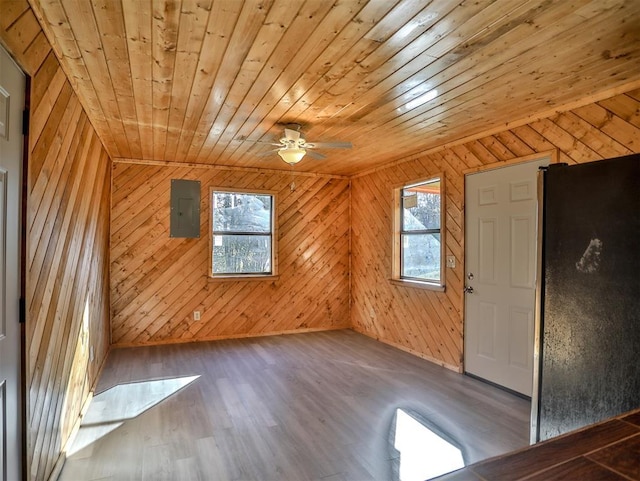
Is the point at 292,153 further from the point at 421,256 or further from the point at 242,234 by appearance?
the point at 242,234

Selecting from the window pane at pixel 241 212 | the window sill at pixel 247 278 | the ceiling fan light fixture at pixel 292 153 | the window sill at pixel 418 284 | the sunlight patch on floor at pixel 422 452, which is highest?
the ceiling fan light fixture at pixel 292 153

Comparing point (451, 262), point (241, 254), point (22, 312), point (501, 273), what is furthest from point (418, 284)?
point (22, 312)

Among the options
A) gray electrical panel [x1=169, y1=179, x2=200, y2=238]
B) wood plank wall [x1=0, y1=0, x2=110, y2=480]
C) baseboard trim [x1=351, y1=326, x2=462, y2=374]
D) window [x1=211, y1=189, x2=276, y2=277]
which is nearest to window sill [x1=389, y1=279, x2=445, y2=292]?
baseboard trim [x1=351, y1=326, x2=462, y2=374]

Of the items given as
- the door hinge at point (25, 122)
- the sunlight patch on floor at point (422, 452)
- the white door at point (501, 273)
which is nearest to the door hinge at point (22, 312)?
the door hinge at point (25, 122)

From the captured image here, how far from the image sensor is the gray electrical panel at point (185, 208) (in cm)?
520

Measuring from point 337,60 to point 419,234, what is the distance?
9.65 ft

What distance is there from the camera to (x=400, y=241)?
5.15 meters

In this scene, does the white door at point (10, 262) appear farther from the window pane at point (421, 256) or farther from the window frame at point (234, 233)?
the window pane at point (421, 256)

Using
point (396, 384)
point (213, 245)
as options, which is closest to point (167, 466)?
point (396, 384)

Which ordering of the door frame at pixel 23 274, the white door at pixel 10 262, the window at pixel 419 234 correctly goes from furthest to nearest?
the window at pixel 419 234 < the door frame at pixel 23 274 < the white door at pixel 10 262

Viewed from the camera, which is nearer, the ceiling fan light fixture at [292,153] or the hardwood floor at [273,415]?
the hardwood floor at [273,415]

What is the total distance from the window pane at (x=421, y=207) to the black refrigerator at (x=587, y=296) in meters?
2.48

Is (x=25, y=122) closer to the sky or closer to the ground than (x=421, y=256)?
closer to the sky

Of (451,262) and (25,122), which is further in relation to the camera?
(451,262)
